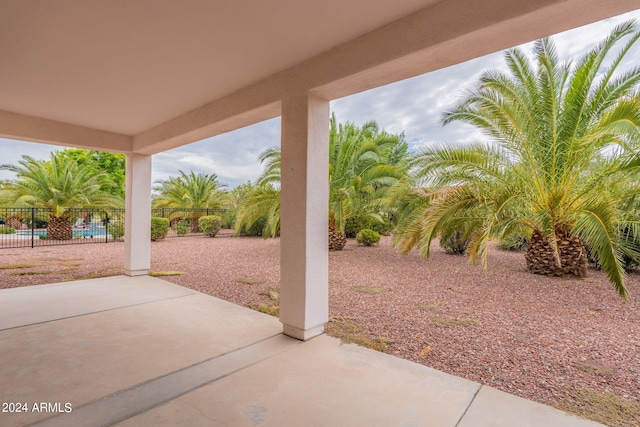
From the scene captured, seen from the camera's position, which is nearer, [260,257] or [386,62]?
[386,62]

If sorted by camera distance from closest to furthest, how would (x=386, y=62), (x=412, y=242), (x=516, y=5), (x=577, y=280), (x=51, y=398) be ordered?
1. (x=516, y=5)
2. (x=51, y=398)
3. (x=386, y=62)
4. (x=412, y=242)
5. (x=577, y=280)

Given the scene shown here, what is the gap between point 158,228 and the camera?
13.7 metres

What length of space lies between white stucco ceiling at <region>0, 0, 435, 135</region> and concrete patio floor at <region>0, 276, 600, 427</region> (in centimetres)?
299


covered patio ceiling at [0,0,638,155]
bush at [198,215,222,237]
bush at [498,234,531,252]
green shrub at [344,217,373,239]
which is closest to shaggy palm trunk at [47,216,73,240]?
bush at [198,215,222,237]

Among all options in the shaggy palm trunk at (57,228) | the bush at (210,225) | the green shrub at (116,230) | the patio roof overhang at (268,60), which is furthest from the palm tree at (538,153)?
the shaggy palm trunk at (57,228)

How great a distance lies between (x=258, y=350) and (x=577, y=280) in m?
6.62

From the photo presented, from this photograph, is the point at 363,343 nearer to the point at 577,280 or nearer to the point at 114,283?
the point at 114,283

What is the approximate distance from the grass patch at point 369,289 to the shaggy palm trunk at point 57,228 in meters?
13.9

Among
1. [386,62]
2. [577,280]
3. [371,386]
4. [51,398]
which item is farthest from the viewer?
[577,280]

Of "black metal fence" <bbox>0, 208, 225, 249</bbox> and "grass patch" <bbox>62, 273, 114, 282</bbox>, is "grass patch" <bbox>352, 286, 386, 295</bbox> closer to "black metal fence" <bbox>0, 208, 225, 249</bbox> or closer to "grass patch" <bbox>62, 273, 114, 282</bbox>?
"grass patch" <bbox>62, 273, 114, 282</bbox>

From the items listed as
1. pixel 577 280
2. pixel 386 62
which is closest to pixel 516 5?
pixel 386 62

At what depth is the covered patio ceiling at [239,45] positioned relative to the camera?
7.80 ft

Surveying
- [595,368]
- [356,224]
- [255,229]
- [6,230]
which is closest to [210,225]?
[255,229]

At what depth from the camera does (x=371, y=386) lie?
256cm
